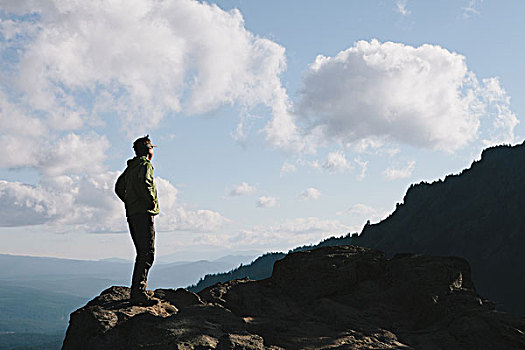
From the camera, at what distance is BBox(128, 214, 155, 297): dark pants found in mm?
12484

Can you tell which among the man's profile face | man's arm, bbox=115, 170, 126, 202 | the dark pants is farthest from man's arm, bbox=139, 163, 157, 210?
man's arm, bbox=115, 170, 126, 202

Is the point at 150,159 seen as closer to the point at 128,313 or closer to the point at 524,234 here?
the point at 128,313

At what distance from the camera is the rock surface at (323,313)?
36.6 feet

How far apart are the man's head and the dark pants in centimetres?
195

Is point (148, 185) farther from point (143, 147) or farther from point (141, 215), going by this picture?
point (143, 147)

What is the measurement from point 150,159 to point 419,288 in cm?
1055

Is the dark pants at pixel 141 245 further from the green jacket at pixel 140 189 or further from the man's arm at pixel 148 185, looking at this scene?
the man's arm at pixel 148 185

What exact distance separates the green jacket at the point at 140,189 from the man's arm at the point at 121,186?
335mm

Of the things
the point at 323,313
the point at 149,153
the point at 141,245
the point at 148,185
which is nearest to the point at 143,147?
the point at 149,153

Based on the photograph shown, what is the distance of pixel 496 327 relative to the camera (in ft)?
42.6

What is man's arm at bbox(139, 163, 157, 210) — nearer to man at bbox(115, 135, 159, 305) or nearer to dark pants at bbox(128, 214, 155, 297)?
man at bbox(115, 135, 159, 305)

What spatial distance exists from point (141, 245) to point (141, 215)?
0.91 metres

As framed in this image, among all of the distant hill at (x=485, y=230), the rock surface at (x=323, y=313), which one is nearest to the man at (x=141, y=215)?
the rock surface at (x=323, y=313)

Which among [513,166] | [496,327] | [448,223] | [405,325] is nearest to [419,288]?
[405,325]
